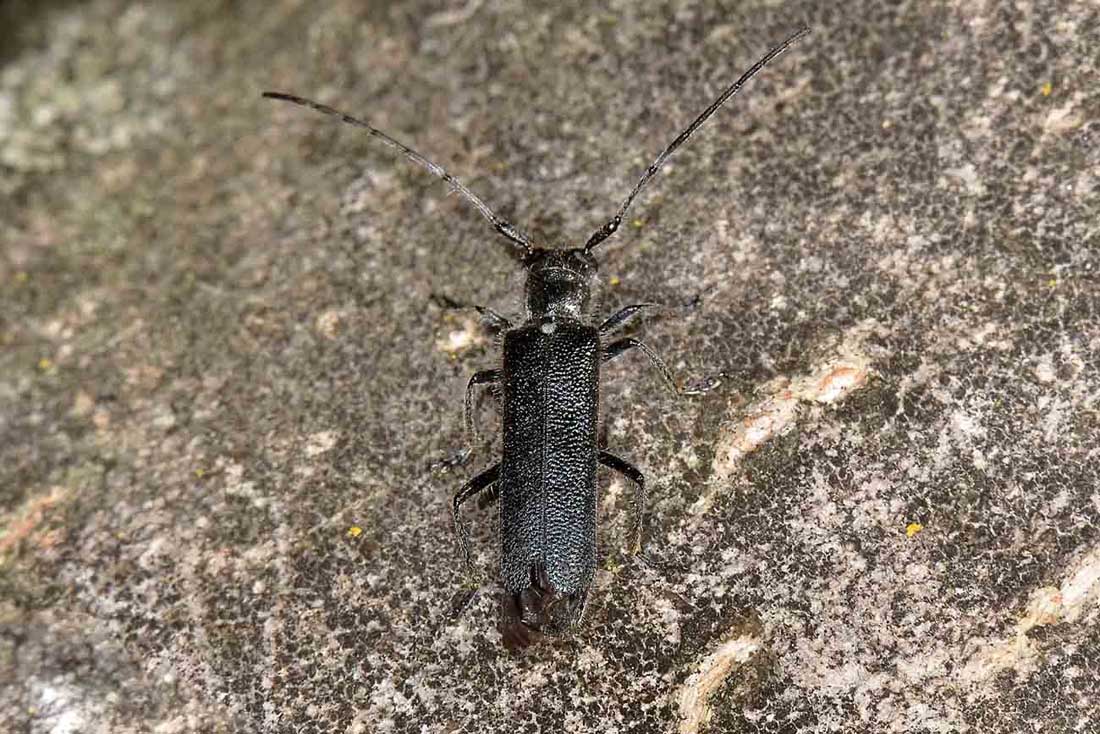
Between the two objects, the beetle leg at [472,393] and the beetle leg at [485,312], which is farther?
the beetle leg at [485,312]

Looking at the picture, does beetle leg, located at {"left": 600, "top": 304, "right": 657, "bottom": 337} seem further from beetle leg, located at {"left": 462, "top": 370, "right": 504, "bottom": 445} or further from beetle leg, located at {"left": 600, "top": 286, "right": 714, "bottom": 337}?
beetle leg, located at {"left": 462, "top": 370, "right": 504, "bottom": 445}

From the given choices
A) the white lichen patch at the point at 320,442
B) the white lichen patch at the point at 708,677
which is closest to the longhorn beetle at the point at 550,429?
the white lichen patch at the point at 708,677

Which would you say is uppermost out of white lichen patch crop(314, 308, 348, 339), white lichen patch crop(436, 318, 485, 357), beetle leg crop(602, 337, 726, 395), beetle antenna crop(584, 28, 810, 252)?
beetle antenna crop(584, 28, 810, 252)

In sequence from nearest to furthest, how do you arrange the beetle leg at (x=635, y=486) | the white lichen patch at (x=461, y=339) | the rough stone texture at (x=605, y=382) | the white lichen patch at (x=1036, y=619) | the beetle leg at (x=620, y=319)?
1. the white lichen patch at (x=1036, y=619)
2. the rough stone texture at (x=605, y=382)
3. the beetle leg at (x=635, y=486)
4. the beetle leg at (x=620, y=319)
5. the white lichen patch at (x=461, y=339)

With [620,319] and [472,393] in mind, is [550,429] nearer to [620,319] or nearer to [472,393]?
[472,393]

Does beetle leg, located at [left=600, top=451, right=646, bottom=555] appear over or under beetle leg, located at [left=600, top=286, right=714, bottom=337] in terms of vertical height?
under

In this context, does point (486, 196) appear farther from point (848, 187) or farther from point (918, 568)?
point (918, 568)

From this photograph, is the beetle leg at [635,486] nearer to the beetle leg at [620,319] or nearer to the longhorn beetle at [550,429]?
the longhorn beetle at [550,429]

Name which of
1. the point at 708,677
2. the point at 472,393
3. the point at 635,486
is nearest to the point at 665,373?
the point at 635,486

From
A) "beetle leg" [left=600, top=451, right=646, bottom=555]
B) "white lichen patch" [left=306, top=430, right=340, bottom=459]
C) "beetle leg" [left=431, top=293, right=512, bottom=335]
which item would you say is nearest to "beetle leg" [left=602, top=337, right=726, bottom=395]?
"beetle leg" [left=600, top=451, right=646, bottom=555]
